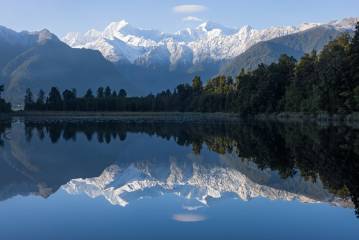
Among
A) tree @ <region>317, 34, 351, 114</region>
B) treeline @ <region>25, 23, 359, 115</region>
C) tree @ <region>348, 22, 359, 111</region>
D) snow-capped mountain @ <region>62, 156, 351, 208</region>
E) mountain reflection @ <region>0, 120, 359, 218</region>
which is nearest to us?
snow-capped mountain @ <region>62, 156, 351, 208</region>

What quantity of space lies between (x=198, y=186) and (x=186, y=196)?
8.93 feet

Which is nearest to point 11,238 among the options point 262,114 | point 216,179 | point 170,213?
point 170,213

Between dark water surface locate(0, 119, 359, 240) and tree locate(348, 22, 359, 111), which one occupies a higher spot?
tree locate(348, 22, 359, 111)

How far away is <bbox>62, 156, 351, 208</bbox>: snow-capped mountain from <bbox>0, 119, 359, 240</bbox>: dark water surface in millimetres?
45

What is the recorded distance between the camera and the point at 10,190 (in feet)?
80.2

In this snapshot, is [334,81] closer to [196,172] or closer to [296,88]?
[296,88]

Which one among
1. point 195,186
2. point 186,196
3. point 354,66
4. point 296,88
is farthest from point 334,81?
point 186,196

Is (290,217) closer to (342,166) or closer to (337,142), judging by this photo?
(342,166)

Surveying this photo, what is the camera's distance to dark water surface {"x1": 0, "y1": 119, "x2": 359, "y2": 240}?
16.1m

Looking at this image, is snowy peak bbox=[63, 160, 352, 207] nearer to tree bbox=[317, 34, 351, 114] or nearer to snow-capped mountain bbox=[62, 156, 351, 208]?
snow-capped mountain bbox=[62, 156, 351, 208]

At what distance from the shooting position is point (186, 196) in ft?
72.1

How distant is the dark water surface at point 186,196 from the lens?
16141mm

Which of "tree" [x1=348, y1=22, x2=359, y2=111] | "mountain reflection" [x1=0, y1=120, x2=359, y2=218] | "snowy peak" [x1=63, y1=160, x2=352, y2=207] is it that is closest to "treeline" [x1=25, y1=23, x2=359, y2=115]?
"tree" [x1=348, y1=22, x2=359, y2=111]

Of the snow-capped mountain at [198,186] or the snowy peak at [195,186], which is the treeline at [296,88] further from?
the snowy peak at [195,186]
